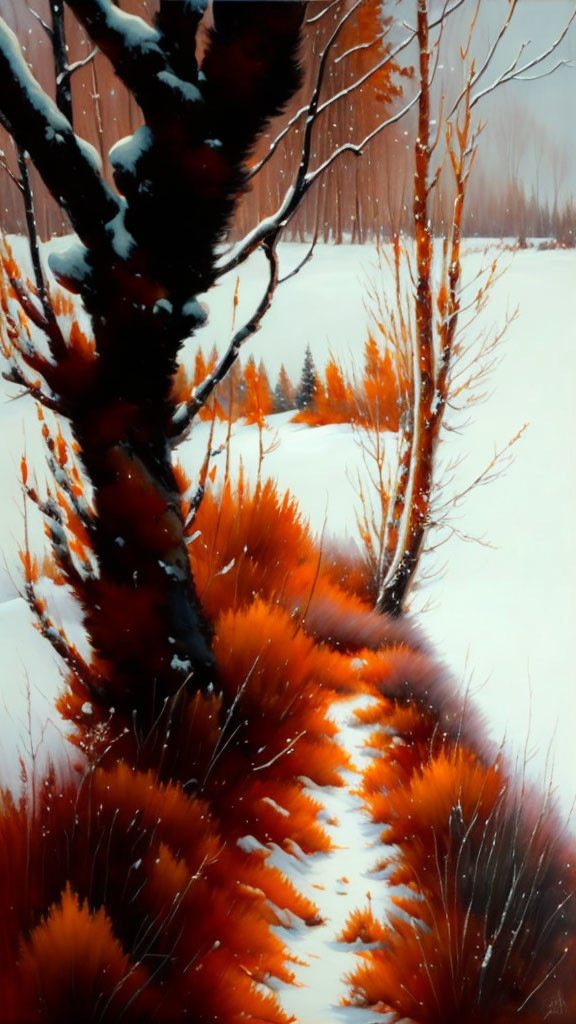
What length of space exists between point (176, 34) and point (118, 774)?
125 centimetres

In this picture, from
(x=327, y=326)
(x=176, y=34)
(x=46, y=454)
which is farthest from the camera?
(x=327, y=326)

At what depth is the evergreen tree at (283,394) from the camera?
1514 millimetres

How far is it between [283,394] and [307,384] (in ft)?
0.21

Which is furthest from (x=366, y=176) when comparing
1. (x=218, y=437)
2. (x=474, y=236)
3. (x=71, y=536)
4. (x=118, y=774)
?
(x=118, y=774)

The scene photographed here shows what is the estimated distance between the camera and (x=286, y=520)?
162 cm

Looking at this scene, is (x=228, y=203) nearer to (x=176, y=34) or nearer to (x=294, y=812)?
(x=176, y=34)

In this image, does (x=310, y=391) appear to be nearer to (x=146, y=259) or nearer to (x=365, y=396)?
(x=365, y=396)

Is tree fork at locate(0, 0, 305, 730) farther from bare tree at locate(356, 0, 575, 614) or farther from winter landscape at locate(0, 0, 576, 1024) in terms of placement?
bare tree at locate(356, 0, 575, 614)

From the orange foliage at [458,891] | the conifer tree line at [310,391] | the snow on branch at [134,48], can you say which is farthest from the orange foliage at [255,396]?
the orange foliage at [458,891]

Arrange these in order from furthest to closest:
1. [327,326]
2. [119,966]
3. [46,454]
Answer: [327,326] → [46,454] → [119,966]

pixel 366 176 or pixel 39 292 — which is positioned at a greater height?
pixel 366 176

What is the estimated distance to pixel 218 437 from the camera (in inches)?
57.4

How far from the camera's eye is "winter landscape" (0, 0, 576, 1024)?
1148mm

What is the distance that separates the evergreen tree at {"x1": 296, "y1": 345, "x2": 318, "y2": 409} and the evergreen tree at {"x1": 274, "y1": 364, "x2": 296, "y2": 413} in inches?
0.6
